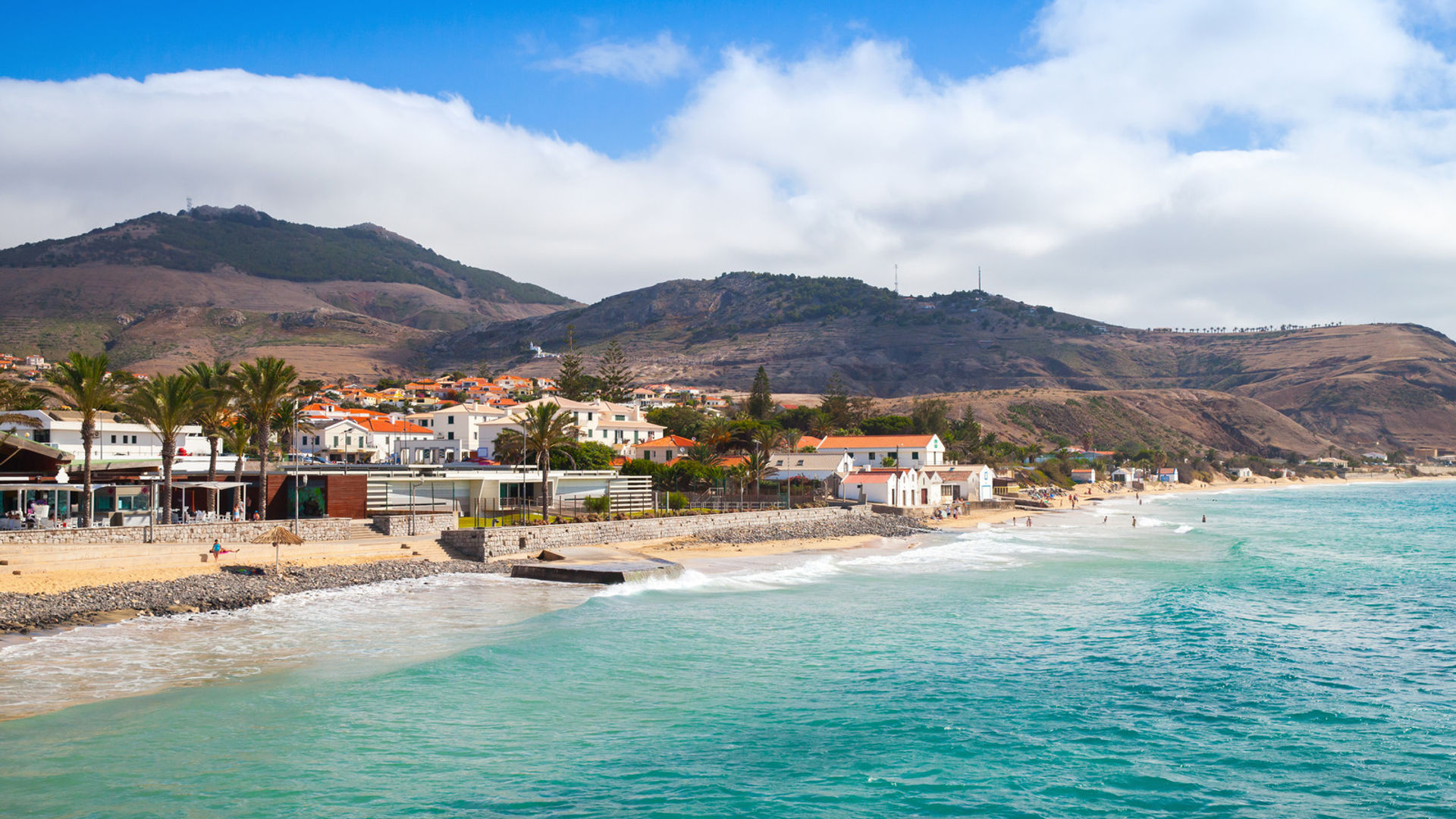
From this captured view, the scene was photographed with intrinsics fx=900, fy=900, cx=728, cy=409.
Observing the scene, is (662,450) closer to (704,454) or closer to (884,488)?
(704,454)

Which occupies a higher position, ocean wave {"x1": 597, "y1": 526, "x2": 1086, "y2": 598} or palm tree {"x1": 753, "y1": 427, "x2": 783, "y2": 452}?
palm tree {"x1": 753, "y1": 427, "x2": 783, "y2": 452}

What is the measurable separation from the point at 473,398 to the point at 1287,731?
359 ft

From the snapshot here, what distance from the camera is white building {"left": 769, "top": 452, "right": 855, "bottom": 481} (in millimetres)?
62656

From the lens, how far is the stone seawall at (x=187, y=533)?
24219mm

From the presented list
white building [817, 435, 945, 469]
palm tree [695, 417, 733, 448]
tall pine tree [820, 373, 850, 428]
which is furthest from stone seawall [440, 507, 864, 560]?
tall pine tree [820, 373, 850, 428]

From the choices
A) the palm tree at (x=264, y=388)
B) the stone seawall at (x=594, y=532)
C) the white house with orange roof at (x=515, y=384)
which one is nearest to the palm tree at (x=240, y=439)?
the palm tree at (x=264, y=388)

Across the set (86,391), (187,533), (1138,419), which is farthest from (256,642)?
(1138,419)

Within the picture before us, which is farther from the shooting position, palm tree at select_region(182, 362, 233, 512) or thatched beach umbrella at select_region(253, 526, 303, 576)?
palm tree at select_region(182, 362, 233, 512)

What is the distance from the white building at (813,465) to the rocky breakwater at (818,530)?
6.88 m

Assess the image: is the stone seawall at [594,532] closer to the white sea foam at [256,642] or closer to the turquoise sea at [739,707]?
the turquoise sea at [739,707]

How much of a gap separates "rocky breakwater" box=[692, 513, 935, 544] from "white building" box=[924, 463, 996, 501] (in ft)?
59.0

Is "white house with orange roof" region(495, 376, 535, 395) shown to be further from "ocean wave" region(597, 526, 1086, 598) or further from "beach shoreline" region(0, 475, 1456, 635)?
"beach shoreline" region(0, 475, 1456, 635)

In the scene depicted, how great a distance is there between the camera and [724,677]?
17.6m

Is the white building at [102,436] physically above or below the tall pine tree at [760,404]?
below
